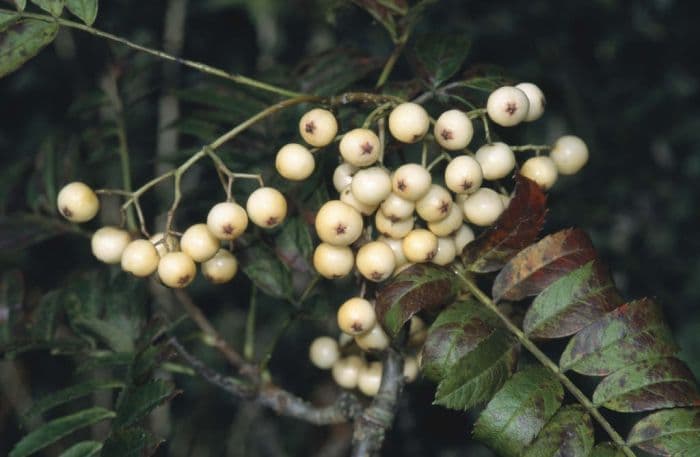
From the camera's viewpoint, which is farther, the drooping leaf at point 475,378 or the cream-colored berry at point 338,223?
the cream-colored berry at point 338,223

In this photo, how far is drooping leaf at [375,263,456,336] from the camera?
1.41 m

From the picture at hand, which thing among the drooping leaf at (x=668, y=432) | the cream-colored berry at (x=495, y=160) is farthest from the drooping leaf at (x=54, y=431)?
the drooping leaf at (x=668, y=432)

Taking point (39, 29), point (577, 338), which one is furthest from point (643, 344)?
point (39, 29)

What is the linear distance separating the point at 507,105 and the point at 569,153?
31 centimetres

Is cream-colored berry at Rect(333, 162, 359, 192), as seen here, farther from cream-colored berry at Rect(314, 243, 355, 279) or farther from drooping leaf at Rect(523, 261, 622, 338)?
drooping leaf at Rect(523, 261, 622, 338)

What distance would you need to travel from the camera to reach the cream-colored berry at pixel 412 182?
1458 mm

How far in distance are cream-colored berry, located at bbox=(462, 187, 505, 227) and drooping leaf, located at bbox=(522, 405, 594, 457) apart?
16.9 inches

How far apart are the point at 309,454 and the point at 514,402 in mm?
2658

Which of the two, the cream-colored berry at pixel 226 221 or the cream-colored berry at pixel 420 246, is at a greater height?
the cream-colored berry at pixel 226 221

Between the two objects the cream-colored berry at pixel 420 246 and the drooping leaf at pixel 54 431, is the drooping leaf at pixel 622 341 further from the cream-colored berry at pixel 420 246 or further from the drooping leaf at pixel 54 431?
the drooping leaf at pixel 54 431

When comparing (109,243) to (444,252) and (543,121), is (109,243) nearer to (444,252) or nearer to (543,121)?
(444,252)

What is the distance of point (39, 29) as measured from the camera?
154 centimetres

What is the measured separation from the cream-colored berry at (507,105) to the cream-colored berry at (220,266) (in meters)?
0.69

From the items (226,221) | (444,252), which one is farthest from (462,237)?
(226,221)
